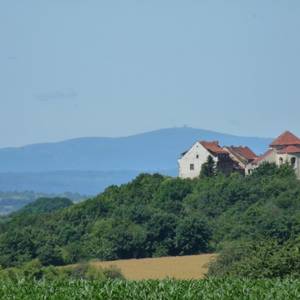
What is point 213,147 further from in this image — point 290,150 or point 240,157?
point 290,150

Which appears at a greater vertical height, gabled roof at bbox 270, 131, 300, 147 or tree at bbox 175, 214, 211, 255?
gabled roof at bbox 270, 131, 300, 147

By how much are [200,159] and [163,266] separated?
43.0m

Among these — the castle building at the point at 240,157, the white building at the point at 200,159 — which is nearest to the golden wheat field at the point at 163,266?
the white building at the point at 200,159

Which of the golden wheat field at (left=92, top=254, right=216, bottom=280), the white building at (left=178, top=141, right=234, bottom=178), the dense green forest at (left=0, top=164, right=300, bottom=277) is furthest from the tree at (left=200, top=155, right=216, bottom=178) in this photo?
the golden wheat field at (left=92, top=254, right=216, bottom=280)

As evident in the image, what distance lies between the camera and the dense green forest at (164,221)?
80.8 m

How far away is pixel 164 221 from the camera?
283 feet

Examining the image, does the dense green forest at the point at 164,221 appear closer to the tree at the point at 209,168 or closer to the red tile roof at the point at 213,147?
the tree at the point at 209,168

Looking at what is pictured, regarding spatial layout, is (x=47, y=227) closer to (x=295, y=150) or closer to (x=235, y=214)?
(x=235, y=214)

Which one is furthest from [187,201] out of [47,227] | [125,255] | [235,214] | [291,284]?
[291,284]

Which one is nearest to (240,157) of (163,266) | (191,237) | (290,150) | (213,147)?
(213,147)

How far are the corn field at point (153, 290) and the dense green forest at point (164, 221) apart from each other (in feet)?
119

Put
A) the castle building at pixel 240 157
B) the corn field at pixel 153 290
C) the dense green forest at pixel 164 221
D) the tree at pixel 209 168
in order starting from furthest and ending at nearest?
the castle building at pixel 240 157
the tree at pixel 209 168
the dense green forest at pixel 164 221
the corn field at pixel 153 290

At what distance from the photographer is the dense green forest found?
80812 millimetres

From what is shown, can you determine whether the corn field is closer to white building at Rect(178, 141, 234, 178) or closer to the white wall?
white building at Rect(178, 141, 234, 178)
